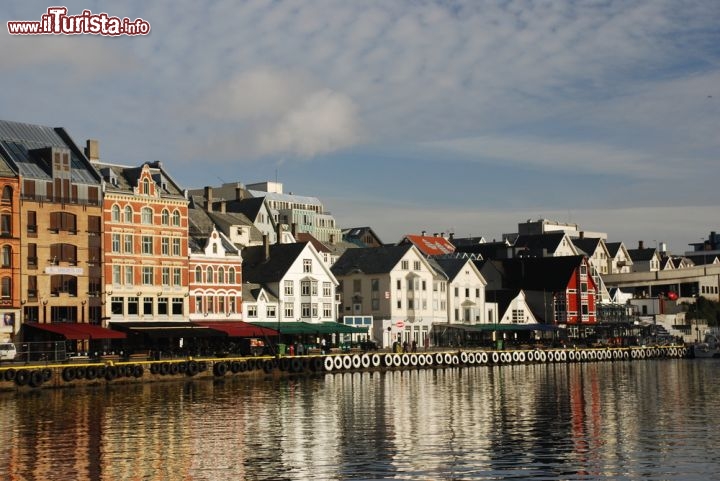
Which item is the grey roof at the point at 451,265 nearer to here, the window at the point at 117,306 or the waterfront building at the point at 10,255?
the window at the point at 117,306

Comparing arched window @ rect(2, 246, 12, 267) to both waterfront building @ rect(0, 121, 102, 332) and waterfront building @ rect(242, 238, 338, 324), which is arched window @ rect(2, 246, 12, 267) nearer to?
waterfront building @ rect(0, 121, 102, 332)

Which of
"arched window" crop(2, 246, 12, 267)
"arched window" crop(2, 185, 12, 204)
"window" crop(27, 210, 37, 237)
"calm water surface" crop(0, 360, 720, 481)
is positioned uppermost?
"arched window" crop(2, 185, 12, 204)

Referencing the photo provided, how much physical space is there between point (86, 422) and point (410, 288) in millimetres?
84207

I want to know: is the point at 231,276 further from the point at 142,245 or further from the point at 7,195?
the point at 7,195

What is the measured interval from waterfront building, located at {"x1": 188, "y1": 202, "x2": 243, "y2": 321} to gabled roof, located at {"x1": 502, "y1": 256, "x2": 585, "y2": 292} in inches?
2423

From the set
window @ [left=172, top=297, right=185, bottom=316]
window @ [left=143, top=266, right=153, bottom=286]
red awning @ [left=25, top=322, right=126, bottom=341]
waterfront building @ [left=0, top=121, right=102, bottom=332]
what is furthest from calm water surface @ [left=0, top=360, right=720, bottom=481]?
window @ [left=172, top=297, right=185, bottom=316]

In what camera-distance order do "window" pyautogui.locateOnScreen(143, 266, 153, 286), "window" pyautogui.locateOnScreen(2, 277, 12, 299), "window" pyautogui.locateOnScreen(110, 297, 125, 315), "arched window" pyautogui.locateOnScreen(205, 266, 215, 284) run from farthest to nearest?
"arched window" pyautogui.locateOnScreen(205, 266, 215, 284) → "window" pyautogui.locateOnScreen(143, 266, 153, 286) → "window" pyautogui.locateOnScreen(110, 297, 125, 315) → "window" pyautogui.locateOnScreen(2, 277, 12, 299)

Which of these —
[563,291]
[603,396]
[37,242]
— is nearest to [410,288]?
[563,291]

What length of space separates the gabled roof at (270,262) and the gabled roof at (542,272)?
50051 millimetres

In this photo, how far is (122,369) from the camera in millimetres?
96125

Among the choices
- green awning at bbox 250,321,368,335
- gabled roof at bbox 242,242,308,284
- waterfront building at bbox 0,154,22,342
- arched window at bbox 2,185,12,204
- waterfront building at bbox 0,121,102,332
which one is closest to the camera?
waterfront building at bbox 0,154,22,342

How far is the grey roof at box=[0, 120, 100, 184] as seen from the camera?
105000mm

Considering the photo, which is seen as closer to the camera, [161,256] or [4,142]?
[4,142]

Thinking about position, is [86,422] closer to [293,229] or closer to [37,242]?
[37,242]
